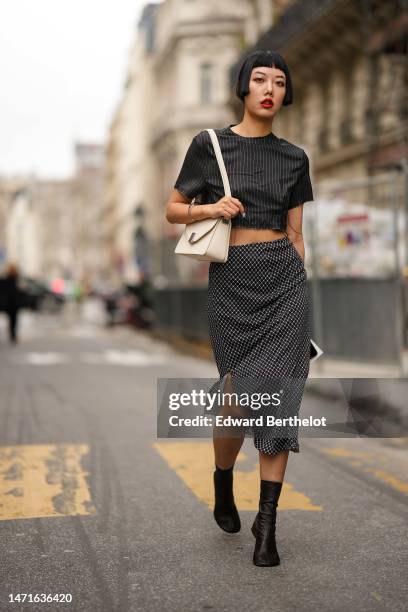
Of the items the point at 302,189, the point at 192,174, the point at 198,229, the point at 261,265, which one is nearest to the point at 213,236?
the point at 198,229

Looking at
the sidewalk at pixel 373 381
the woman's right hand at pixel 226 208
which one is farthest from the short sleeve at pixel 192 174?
the sidewalk at pixel 373 381

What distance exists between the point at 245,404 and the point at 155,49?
6191cm

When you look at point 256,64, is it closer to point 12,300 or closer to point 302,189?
point 302,189

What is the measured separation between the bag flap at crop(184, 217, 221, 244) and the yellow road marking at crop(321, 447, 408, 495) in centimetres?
219

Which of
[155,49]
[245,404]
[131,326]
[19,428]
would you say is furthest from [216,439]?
[155,49]

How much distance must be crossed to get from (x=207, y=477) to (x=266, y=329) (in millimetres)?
2241

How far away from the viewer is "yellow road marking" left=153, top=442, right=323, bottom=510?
5789mm

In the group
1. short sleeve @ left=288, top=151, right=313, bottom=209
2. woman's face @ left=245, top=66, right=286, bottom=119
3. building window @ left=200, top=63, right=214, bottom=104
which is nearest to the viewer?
woman's face @ left=245, top=66, right=286, bottom=119

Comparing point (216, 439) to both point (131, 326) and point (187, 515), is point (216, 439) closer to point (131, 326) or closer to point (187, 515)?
point (187, 515)

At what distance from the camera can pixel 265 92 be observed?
4.57 m

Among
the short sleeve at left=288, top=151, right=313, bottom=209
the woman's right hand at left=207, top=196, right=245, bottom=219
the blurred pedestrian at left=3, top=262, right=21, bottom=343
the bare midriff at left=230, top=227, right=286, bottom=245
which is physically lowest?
the blurred pedestrian at left=3, top=262, right=21, bottom=343

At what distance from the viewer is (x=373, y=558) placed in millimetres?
4582

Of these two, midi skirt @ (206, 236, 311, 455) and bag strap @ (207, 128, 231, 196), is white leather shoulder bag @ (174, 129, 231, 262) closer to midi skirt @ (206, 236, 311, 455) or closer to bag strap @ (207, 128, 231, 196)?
bag strap @ (207, 128, 231, 196)

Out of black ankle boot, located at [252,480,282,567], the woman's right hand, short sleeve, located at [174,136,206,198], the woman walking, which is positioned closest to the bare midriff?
the woman walking
